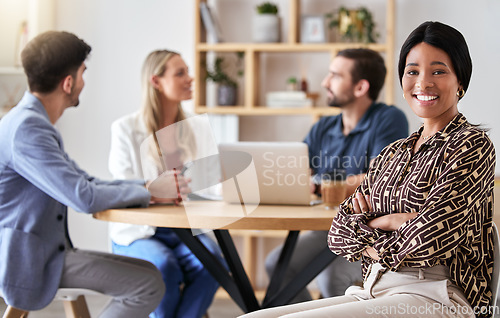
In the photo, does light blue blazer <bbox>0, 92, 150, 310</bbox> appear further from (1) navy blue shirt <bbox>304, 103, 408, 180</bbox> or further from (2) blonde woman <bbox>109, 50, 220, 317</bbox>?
(1) navy blue shirt <bbox>304, 103, 408, 180</bbox>

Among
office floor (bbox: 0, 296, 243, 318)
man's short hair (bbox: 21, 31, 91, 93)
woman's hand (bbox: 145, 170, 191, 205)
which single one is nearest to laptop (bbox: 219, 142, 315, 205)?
woman's hand (bbox: 145, 170, 191, 205)

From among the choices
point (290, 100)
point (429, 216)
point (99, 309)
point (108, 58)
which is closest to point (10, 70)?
point (108, 58)

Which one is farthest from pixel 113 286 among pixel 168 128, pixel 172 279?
pixel 168 128

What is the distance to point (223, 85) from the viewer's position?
3984 millimetres

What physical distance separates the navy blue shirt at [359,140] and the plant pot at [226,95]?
126 cm

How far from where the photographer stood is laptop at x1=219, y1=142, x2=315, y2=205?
2.09 metres

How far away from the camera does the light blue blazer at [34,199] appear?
200 cm

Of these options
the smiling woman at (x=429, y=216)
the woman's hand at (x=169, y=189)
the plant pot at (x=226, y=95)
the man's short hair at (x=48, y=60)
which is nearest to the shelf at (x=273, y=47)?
the plant pot at (x=226, y=95)

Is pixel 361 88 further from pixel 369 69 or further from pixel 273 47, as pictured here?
pixel 273 47

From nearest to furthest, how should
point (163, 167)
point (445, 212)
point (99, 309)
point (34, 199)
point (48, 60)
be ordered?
point (445, 212), point (34, 199), point (48, 60), point (163, 167), point (99, 309)

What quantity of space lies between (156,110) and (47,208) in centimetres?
93

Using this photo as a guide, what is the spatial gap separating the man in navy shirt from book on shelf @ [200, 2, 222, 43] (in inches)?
50.9

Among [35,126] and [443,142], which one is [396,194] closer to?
[443,142]

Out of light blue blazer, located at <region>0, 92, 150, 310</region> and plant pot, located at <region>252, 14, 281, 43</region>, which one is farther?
plant pot, located at <region>252, 14, 281, 43</region>
